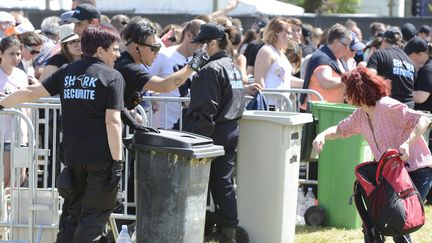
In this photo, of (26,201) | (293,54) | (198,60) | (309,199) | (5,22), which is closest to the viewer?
(198,60)

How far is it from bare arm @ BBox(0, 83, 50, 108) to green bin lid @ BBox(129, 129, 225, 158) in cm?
75

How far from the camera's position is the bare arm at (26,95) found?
6160mm

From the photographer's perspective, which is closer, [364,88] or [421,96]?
[364,88]

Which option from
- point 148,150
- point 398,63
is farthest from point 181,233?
point 398,63

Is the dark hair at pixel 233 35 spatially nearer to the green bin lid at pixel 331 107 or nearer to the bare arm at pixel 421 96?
the green bin lid at pixel 331 107

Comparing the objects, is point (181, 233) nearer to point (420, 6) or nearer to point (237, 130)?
point (237, 130)

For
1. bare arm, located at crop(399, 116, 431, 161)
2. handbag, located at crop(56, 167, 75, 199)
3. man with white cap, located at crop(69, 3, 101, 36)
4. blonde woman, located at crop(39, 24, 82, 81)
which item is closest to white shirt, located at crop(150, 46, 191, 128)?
man with white cap, located at crop(69, 3, 101, 36)

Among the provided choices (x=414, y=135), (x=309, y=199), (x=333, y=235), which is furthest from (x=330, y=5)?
(x=414, y=135)

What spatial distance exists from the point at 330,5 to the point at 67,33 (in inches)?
1548

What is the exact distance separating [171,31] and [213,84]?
519cm

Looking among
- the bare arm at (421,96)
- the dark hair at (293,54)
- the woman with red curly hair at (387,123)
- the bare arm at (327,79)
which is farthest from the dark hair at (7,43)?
the bare arm at (421,96)

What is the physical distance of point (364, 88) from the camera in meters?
6.36

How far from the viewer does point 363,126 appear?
6.64 m

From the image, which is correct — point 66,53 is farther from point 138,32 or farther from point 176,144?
point 176,144
